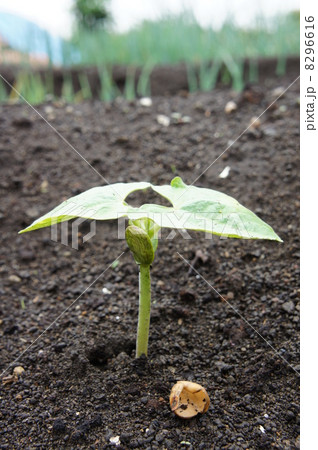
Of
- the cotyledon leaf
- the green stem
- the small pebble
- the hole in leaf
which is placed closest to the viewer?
the cotyledon leaf

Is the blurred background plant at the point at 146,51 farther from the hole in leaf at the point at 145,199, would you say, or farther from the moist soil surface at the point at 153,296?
the hole in leaf at the point at 145,199

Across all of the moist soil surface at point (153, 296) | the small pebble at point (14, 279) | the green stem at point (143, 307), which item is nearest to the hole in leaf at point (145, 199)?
the moist soil surface at point (153, 296)

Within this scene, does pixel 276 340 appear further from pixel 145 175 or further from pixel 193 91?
pixel 193 91

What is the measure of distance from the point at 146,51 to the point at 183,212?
89.4 inches

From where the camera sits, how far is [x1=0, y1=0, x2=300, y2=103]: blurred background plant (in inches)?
95.0

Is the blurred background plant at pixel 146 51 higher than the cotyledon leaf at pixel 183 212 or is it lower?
higher

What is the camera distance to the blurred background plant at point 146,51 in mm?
2414

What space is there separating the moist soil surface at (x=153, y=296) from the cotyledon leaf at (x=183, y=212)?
1.30 ft

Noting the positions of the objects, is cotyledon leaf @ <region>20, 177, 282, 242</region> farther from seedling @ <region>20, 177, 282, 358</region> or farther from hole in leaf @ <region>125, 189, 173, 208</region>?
hole in leaf @ <region>125, 189, 173, 208</region>

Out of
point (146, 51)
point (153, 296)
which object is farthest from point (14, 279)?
point (146, 51)

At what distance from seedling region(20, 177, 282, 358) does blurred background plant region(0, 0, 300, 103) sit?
5.20ft

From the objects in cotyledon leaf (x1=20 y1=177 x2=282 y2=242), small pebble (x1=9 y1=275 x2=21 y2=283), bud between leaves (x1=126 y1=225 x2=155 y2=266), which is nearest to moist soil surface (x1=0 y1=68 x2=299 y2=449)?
small pebble (x1=9 y1=275 x2=21 y2=283)
